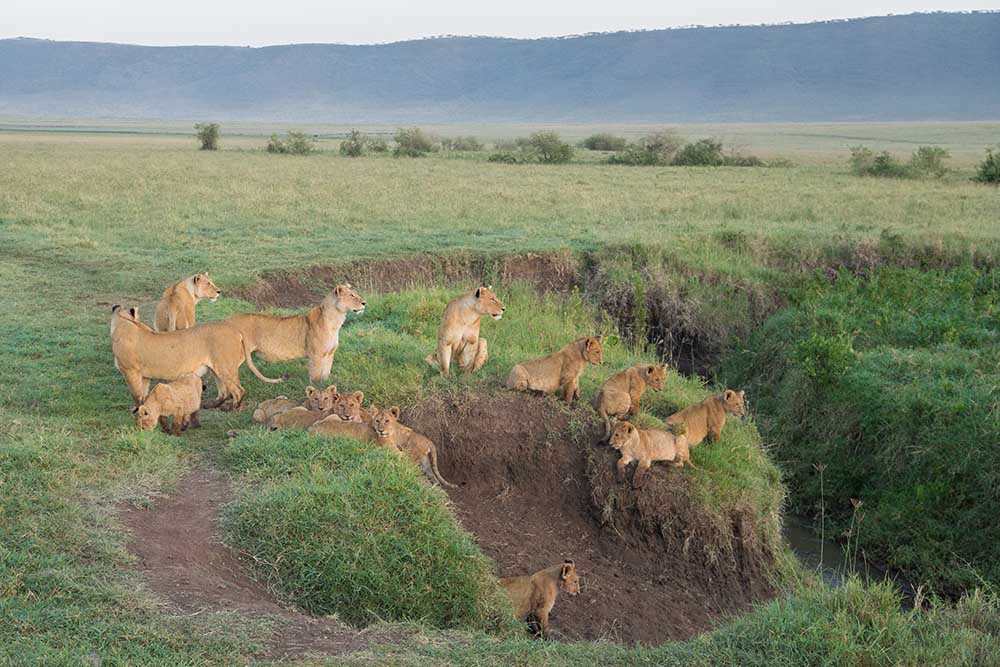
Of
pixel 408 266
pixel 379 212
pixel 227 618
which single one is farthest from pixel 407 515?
pixel 379 212

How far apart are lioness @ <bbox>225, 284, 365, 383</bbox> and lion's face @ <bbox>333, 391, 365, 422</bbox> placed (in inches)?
41.0

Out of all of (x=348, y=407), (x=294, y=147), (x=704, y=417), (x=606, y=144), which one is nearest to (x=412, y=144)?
(x=294, y=147)

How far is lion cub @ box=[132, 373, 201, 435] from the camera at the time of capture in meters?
8.46

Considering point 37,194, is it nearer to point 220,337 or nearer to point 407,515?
point 220,337

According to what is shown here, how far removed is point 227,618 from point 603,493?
4314 millimetres

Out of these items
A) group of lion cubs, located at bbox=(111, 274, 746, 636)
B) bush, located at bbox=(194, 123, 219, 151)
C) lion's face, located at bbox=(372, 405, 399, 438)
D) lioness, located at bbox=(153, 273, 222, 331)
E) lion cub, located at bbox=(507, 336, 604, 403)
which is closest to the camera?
lion's face, located at bbox=(372, 405, 399, 438)

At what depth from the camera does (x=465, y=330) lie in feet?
31.2

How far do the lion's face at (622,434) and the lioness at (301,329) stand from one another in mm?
2559

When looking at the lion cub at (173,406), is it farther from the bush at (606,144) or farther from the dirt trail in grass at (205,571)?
the bush at (606,144)

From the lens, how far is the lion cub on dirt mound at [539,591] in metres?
7.28

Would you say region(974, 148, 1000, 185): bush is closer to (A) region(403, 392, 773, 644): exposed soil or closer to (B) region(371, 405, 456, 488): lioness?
(A) region(403, 392, 773, 644): exposed soil

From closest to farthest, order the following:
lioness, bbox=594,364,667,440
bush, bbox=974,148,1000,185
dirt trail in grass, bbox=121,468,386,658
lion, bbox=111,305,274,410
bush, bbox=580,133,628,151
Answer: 1. dirt trail in grass, bbox=121,468,386,658
2. lion, bbox=111,305,274,410
3. lioness, bbox=594,364,667,440
4. bush, bbox=974,148,1000,185
5. bush, bbox=580,133,628,151

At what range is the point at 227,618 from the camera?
5.55 m

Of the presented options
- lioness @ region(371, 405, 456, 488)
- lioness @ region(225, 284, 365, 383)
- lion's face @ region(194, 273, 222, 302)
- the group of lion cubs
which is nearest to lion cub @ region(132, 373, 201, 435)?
the group of lion cubs
